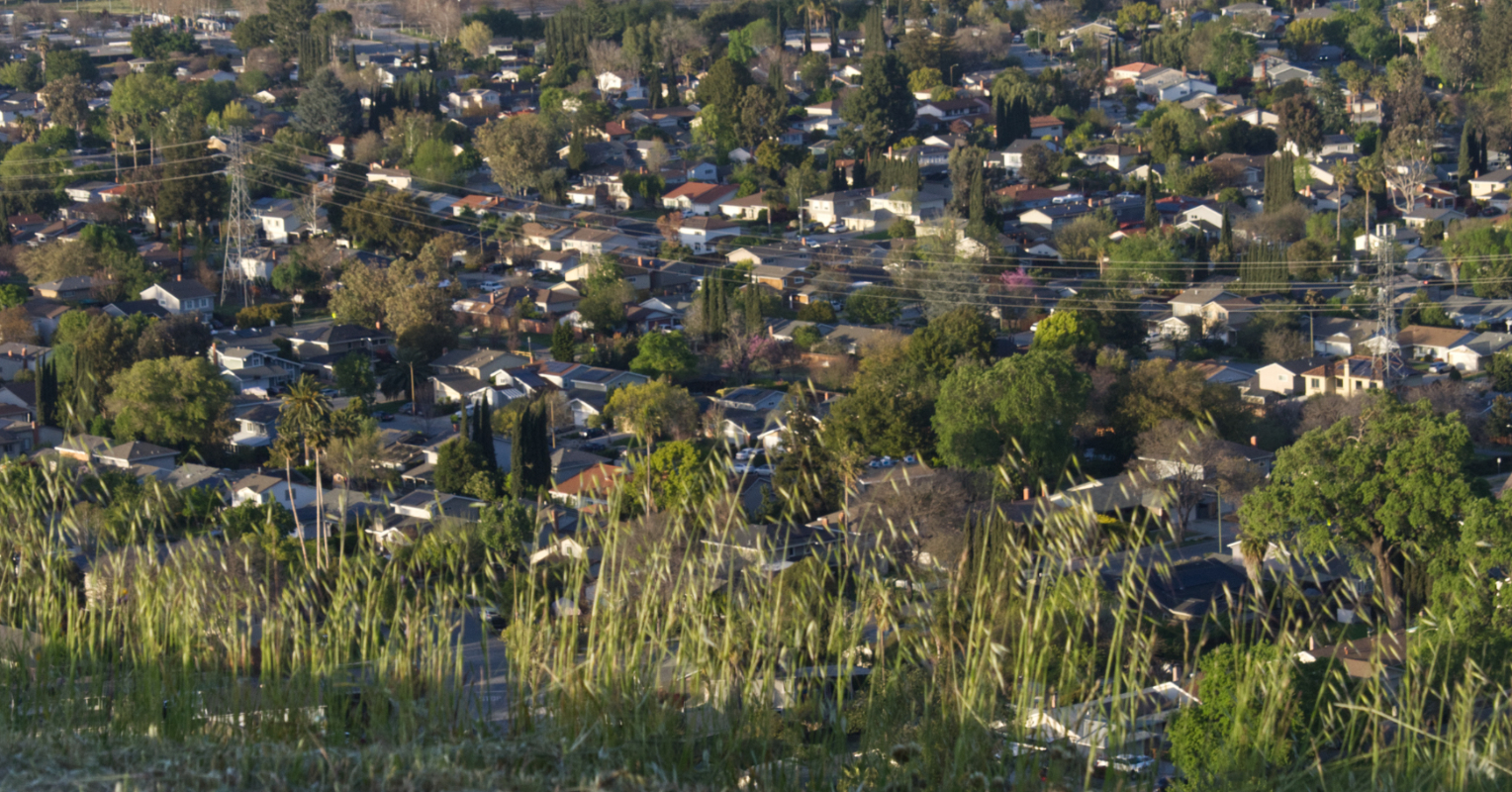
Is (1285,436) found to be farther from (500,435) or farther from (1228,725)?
(1228,725)

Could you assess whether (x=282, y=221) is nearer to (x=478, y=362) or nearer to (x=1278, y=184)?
(x=478, y=362)

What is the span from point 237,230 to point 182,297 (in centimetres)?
122

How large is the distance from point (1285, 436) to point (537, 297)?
11.0 m

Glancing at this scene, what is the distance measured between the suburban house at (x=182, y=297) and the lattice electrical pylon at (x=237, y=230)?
1.53 feet

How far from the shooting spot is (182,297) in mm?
21844

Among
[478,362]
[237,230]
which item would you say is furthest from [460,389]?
[237,230]

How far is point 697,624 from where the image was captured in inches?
155

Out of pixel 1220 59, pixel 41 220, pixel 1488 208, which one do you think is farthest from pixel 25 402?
pixel 1220 59

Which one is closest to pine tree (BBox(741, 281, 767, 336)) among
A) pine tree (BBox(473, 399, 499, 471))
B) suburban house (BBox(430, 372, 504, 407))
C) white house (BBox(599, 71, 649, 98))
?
suburban house (BBox(430, 372, 504, 407))

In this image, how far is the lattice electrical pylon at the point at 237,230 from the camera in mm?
22281

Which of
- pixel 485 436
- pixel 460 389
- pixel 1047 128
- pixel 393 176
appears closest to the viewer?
pixel 485 436

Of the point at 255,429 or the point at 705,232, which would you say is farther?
the point at 705,232

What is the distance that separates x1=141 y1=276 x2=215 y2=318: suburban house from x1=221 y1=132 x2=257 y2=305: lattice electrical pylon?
47 centimetres

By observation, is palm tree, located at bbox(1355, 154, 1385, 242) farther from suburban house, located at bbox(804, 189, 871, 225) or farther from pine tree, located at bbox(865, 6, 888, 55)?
pine tree, located at bbox(865, 6, 888, 55)
